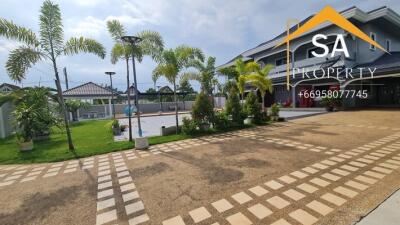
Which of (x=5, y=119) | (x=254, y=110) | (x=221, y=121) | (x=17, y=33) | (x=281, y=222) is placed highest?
(x=17, y=33)

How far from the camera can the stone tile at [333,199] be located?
3.26 meters

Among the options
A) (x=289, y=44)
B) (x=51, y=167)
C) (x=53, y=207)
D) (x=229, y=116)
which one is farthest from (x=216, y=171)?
(x=289, y=44)

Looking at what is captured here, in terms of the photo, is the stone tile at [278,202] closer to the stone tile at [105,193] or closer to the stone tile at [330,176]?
the stone tile at [330,176]

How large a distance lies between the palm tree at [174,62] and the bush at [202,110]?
0.93 metres

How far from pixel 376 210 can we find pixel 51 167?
23.8ft

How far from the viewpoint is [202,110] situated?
10016 mm

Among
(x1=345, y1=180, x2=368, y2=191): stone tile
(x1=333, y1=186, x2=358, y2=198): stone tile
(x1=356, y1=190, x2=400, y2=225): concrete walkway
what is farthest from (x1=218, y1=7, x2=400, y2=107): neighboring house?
(x1=356, y1=190, x2=400, y2=225): concrete walkway

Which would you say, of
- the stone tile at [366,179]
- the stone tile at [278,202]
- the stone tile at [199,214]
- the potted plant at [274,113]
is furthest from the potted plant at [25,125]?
the potted plant at [274,113]

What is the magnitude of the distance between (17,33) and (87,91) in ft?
63.3

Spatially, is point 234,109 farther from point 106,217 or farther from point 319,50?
point 319,50

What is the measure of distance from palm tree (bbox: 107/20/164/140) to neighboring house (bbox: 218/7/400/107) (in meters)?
14.4

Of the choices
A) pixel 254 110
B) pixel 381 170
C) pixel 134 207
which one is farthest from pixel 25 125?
pixel 381 170

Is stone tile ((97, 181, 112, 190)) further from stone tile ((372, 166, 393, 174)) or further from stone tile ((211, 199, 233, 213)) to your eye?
stone tile ((372, 166, 393, 174))

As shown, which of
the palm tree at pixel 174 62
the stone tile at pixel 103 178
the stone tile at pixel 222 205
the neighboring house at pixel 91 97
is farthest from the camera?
the neighboring house at pixel 91 97
